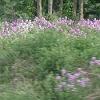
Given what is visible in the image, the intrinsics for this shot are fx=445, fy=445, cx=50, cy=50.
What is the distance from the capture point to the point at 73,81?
506 centimetres

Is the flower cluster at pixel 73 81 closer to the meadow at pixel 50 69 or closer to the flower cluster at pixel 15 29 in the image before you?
the meadow at pixel 50 69

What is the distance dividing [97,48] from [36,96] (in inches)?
63.2

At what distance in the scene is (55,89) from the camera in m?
5.15

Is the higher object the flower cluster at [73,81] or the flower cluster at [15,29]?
the flower cluster at [73,81]

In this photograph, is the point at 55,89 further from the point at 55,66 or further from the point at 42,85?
the point at 55,66

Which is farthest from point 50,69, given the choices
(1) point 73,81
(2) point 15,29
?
(2) point 15,29

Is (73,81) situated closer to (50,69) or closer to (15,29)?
(50,69)

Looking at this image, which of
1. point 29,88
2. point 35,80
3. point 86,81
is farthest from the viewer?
point 35,80

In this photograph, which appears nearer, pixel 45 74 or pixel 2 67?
pixel 45 74

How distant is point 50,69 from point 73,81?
134 cm

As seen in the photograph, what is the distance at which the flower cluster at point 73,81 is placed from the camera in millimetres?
4977

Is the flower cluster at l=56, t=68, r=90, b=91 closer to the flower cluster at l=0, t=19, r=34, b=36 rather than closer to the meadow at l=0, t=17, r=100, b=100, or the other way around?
the meadow at l=0, t=17, r=100, b=100

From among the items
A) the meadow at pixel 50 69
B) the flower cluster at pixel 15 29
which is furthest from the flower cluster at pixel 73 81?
the flower cluster at pixel 15 29

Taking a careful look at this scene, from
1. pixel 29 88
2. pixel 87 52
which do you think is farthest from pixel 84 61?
pixel 29 88
